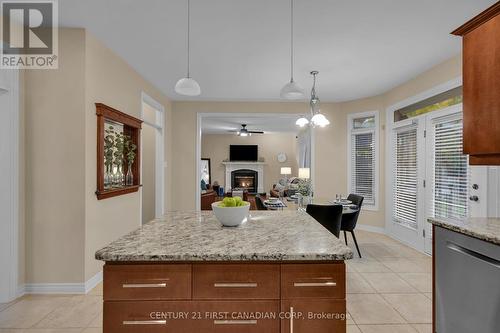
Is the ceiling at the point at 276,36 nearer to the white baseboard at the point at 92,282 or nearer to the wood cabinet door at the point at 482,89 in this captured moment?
the wood cabinet door at the point at 482,89

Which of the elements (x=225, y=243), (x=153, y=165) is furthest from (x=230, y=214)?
(x=153, y=165)

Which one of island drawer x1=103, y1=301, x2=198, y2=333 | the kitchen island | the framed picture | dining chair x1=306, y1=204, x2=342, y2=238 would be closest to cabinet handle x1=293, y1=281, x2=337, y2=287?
the kitchen island

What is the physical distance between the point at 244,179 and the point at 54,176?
8.97 metres

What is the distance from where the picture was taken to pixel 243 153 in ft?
37.7

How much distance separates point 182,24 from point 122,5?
54 centimetres

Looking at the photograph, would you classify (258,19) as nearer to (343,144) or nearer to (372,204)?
(343,144)

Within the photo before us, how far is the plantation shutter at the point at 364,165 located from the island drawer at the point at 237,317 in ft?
15.8

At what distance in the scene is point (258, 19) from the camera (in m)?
2.63

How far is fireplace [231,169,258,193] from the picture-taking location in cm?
1151

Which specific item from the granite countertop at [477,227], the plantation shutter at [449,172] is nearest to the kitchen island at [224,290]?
the granite countertop at [477,227]

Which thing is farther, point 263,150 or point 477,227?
point 263,150

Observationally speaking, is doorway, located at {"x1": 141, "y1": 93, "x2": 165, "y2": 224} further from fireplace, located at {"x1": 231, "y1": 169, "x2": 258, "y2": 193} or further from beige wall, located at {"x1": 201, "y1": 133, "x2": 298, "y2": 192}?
fireplace, located at {"x1": 231, "y1": 169, "x2": 258, "y2": 193}

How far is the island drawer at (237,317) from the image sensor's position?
1.25 metres

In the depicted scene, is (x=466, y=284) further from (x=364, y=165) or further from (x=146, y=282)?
(x=364, y=165)
